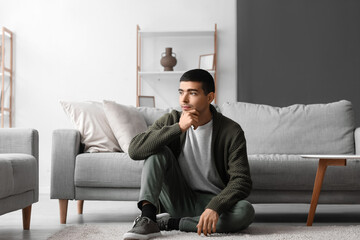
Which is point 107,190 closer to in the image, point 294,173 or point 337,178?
point 294,173

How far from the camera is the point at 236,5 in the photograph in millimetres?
4750

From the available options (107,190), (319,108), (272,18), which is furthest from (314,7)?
(107,190)

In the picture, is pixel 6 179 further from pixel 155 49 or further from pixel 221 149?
pixel 155 49

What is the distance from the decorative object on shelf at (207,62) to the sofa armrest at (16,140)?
7.89ft

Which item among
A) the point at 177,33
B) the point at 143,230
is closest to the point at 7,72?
the point at 177,33

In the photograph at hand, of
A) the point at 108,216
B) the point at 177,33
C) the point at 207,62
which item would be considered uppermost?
the point at 177,33

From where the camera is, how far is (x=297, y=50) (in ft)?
15.4

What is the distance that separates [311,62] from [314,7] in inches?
21.7

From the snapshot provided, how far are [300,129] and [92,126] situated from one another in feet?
4.64

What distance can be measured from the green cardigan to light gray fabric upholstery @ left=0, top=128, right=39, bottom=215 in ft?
1.73

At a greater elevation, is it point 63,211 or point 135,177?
point 135,177

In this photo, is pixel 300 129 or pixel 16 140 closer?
pixel 16 140

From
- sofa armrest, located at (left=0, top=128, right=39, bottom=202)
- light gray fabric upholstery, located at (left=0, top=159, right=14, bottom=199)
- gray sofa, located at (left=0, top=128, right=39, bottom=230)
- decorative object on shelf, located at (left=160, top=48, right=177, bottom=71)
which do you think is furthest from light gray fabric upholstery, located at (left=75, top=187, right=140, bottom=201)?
decorative object on shelf, located at (left=160, top=48, right=177, bottom=71)

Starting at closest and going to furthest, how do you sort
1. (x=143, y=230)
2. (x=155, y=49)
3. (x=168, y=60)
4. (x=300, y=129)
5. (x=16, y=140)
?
(x=143, y=230) < (x=16, y=140) < (x=300, y=129) < (x=168, y=60) < (x=155, y=49)
